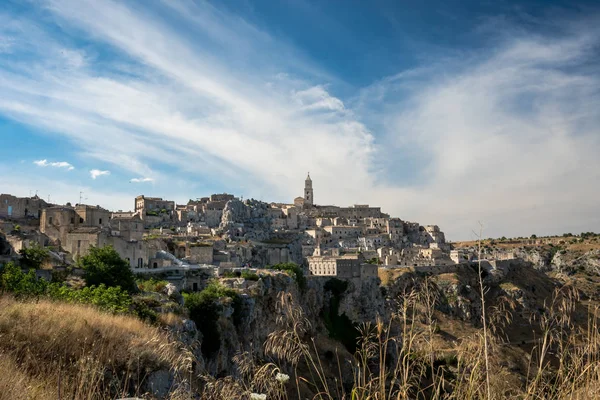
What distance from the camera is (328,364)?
39906 mm

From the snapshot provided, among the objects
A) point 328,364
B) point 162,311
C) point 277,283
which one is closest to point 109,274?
point 162,311

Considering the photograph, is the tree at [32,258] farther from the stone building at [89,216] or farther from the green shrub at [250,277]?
the stone building at [89,216]

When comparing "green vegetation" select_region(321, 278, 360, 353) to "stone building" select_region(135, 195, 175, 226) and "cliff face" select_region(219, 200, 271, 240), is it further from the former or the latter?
"stone building" select_region(135, 195, 175, 226)

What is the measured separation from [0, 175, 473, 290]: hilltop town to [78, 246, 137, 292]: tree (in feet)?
4.39

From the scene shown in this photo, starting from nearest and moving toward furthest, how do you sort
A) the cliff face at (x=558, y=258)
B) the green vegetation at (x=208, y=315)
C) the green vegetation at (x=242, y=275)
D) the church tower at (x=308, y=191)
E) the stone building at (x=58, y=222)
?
the green vegetation at (x=208, y=315), the green vegetation at (x=242, y=275), the stone building at (x=58, y=222), the cliff face at (x=558, y=258), the church tower at (x=308, y=191)

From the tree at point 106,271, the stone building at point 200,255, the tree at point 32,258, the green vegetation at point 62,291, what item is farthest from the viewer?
the stone building at point 200,255

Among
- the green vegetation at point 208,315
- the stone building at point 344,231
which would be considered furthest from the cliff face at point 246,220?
the green vegetation at point 208,315

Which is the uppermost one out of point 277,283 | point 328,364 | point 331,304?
point 277,283

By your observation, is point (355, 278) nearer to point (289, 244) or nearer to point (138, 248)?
point (289, 244)

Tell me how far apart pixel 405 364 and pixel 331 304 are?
4833 cm

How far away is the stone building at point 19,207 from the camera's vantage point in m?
47.4

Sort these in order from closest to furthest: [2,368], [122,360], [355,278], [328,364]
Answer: [2,368], [122,360], [328,364], [355,278]

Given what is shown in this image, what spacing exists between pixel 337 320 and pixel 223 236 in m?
23.5

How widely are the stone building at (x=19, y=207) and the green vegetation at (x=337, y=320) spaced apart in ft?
107
